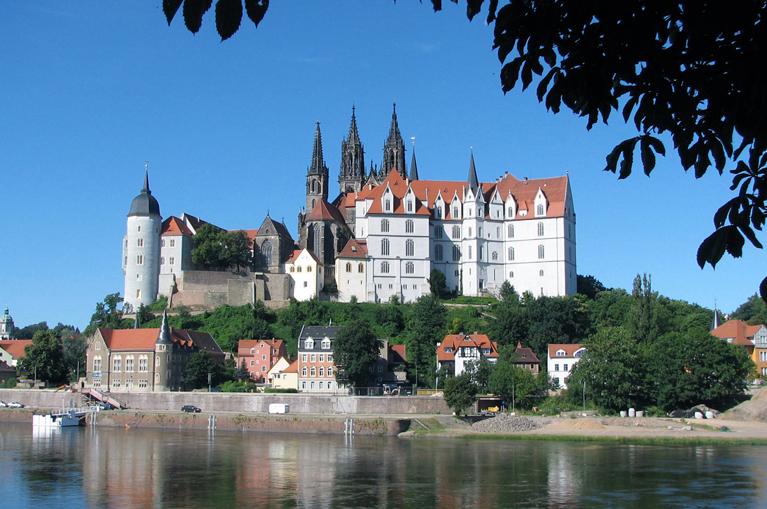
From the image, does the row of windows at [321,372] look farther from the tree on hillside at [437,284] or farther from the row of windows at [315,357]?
the tree on hillside at [437,284]

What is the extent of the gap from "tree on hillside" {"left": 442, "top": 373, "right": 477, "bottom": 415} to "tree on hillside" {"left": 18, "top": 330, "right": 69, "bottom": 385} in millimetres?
38359

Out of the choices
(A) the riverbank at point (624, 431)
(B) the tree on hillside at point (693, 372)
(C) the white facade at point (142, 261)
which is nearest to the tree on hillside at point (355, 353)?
(A) the riverbank at point (624, 431)

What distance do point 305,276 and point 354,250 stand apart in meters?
5.60

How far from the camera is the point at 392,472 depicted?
145 feet

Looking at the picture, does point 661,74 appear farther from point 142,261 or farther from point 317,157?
point 317,157

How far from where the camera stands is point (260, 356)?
80.2 m

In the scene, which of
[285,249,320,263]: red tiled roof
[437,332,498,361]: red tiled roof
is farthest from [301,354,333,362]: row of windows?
[285,249,320,263]: red tiled roof

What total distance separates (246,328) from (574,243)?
1381 inches

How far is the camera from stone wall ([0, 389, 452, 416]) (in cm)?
6656

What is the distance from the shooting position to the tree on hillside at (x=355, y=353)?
6938 cm

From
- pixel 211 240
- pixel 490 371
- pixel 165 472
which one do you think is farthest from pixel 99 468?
pixel 211 240

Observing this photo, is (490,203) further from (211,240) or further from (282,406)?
(282,406)

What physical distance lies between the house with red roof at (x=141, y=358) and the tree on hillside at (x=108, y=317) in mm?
8029

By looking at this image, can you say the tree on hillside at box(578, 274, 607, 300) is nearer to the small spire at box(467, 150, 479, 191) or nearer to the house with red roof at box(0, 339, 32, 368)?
the small spire at box(467, 150, 479, 191)
